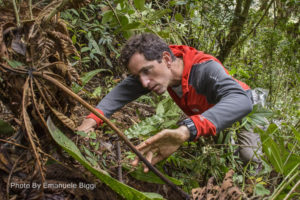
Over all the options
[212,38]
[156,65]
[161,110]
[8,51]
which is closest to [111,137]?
[161,110]

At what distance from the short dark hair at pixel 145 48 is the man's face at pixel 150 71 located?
40mm

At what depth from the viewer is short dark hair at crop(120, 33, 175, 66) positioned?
2.11 m

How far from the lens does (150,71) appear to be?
6.95ft

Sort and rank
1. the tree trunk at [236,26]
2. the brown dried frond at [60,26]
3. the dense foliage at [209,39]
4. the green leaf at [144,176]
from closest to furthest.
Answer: the brown dried frond at [60,26] < the green leaf at [144,176] < the dense foliage at [209,39] < the tree trunk at [236,26]

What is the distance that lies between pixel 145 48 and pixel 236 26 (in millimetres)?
1643

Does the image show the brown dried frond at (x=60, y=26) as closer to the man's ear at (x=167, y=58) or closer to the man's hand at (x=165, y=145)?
the man's hand at (x=165, y=145)

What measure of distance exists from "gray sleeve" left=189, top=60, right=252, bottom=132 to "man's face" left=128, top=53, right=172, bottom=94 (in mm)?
249

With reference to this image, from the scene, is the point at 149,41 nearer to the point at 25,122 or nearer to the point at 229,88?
the point at 229,88

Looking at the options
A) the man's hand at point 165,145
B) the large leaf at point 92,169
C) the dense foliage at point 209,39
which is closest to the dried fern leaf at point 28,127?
the large leaf at point 92,169

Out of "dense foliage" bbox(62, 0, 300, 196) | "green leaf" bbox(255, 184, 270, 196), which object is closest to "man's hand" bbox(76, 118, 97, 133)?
"dense foliage" bbox(62, 0, 300, 196)

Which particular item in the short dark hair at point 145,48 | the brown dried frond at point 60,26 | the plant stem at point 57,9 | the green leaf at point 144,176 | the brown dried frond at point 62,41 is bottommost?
the green leaf at point 144,176

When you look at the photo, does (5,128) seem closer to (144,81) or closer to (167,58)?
(144,81)

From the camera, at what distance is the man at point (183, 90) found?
149 centimetres

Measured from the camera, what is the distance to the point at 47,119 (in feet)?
4.05
